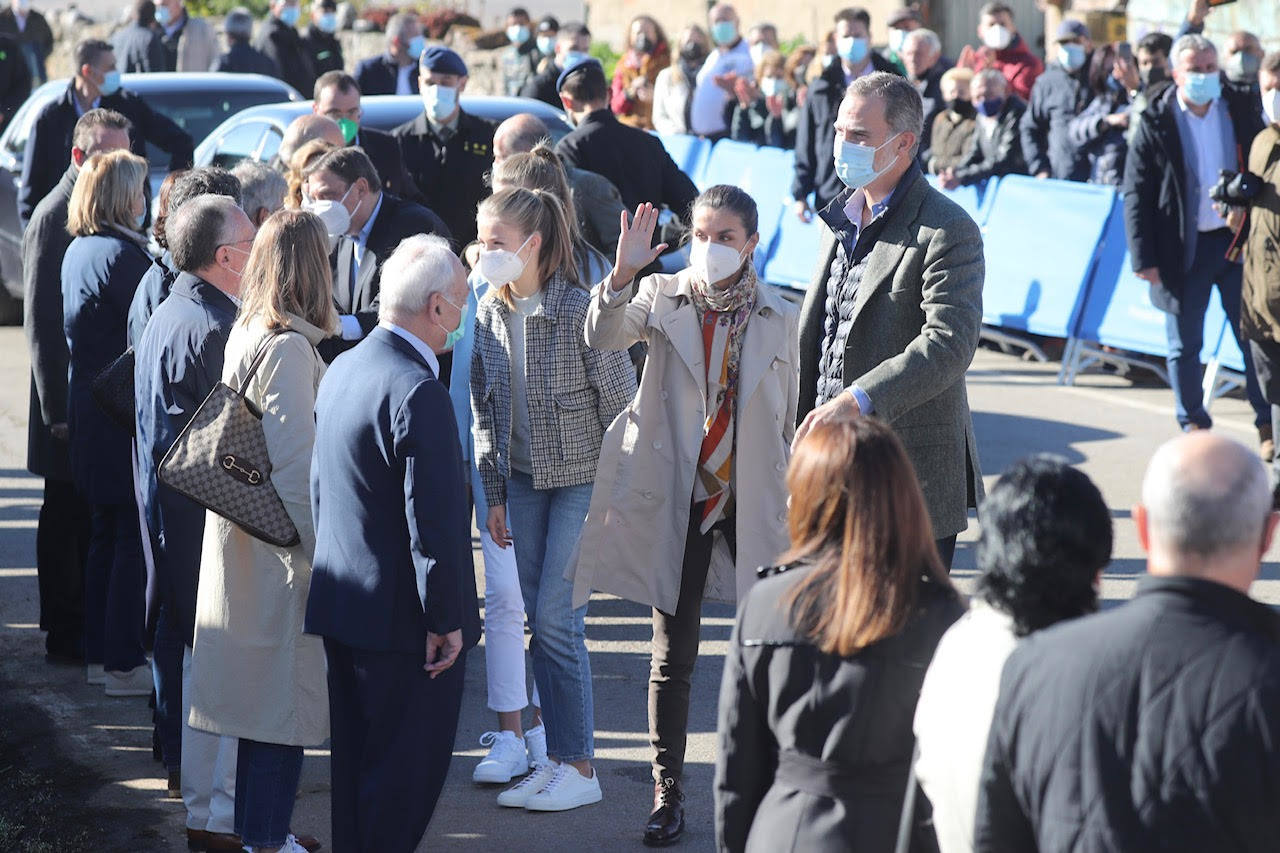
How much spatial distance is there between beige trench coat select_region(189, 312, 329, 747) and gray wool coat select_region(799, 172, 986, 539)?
155cm

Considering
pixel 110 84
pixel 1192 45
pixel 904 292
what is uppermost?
pixel 1192 45

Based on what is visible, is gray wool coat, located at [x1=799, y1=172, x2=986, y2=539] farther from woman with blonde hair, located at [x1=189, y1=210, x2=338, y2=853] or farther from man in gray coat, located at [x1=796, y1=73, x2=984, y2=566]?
woman with blonde hair, located at [x1=189, y1=210, x2=338, y2=853]

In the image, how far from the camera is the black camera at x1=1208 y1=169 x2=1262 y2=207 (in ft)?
28.1

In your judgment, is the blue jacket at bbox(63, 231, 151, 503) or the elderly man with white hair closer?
the elderly man with white hair

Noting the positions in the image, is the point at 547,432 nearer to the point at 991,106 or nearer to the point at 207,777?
the point at 207,777

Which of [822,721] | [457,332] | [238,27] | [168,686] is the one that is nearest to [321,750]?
[168,686]

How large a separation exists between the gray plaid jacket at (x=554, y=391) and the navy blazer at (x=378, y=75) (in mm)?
10071

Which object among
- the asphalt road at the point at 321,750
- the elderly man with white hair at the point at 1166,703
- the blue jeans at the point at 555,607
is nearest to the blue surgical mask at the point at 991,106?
the asphalt road at the point at 321,750

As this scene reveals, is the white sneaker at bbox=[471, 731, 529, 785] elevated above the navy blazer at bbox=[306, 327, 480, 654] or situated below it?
below

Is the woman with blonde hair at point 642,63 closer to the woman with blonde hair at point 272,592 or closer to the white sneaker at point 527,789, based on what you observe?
the white sneaker at point 527,789

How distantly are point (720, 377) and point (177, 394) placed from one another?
1578 millimetres

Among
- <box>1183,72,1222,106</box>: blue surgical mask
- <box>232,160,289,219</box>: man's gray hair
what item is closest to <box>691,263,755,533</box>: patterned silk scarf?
<box>232,160,289,219</box>: man's gray hair

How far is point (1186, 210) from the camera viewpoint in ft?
31.3

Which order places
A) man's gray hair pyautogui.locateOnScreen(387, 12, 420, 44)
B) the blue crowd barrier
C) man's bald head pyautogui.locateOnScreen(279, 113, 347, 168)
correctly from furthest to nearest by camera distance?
man's gray hair pyautogui.locateOnScreen(387, 12, 420, 44)
the blue crowd barrier
man's bald head pyautogui.locateOnScreen(279, 113, 347, 168)
